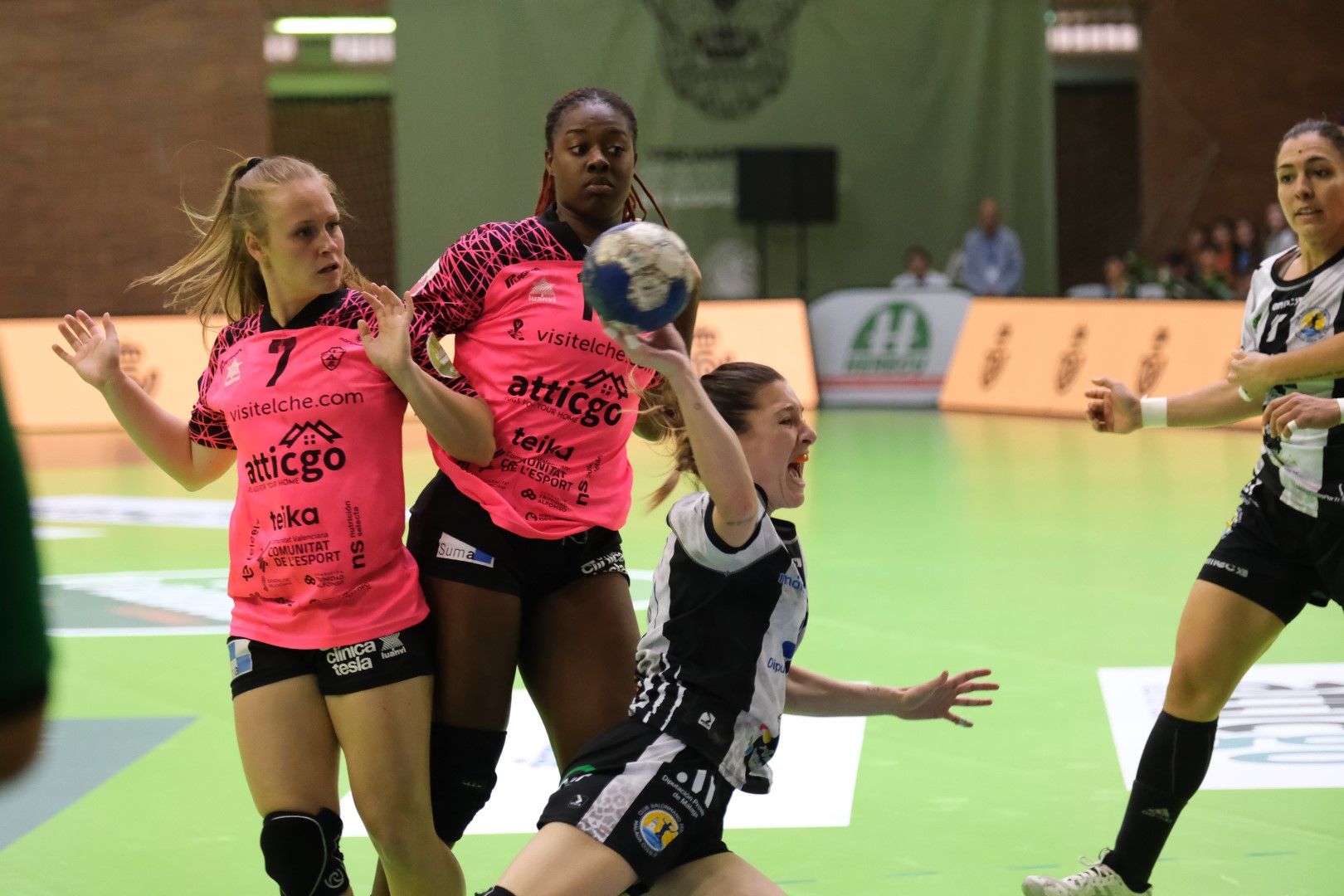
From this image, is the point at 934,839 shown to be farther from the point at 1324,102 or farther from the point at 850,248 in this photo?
the point at 1324,102

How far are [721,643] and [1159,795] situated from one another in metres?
1.59

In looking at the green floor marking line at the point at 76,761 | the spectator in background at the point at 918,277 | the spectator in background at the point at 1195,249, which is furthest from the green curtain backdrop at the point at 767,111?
the green floor marking line at the point at 76,761

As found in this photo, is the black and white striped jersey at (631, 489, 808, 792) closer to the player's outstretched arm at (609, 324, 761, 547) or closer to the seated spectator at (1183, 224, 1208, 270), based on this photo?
the player's outstretched arm at (609, 324, 761, 547)

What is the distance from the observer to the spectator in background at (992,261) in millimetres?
19812

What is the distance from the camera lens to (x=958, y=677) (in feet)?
12.5

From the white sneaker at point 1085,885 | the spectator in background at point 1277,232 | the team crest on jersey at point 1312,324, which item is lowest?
the white sneaker at point 1085,885

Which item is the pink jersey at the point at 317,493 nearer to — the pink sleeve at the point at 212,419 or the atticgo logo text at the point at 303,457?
the atticgo logo text at the point at 303,457

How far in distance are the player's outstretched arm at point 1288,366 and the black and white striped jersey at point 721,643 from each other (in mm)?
1523

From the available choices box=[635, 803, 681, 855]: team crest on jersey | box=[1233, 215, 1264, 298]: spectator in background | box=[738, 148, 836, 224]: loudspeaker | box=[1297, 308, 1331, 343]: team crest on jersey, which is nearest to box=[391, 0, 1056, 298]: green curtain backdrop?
box=[738, 148, 836, 224]: loudspeaker

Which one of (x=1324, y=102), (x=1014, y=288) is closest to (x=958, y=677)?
(x=1014, y=288)

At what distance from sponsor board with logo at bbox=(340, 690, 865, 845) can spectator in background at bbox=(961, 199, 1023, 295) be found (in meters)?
14.3

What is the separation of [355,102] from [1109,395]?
19.0 metres

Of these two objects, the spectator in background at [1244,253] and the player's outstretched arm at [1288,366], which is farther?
the spectator in background at [1244,253]

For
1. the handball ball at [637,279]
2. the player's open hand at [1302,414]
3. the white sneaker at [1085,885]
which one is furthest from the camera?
the white sneaker at [1085,885]
